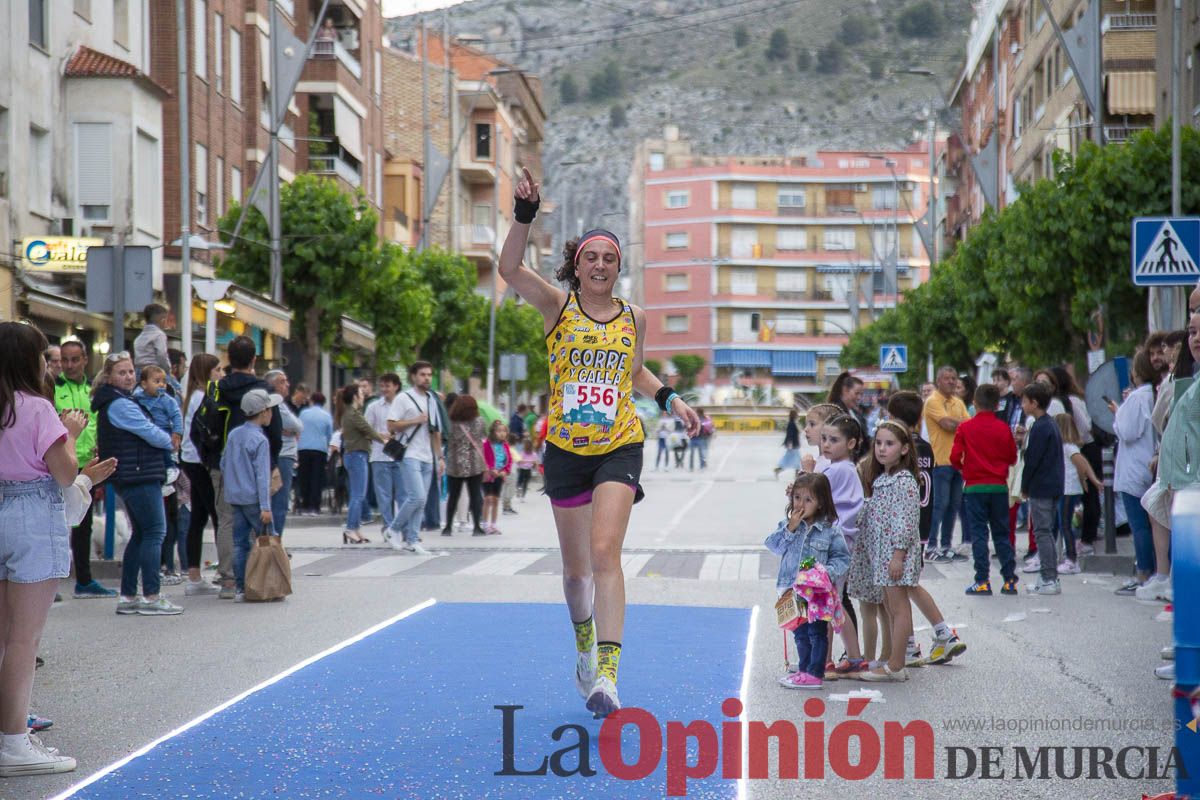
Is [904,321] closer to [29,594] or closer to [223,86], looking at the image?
[223,86]

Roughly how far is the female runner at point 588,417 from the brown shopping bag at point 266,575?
5703mm

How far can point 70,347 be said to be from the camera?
13688 millimetres

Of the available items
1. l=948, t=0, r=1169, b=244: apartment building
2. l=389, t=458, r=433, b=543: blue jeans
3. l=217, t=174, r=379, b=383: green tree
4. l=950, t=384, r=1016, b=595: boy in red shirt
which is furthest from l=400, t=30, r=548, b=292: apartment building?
l=950, t=384, r=1016, b=595: boy in red shirt

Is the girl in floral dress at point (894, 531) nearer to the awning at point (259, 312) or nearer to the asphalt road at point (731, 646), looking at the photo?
the asphalt road at point (731, 646)

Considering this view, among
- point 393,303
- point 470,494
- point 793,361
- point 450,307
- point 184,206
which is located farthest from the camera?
point 793,361

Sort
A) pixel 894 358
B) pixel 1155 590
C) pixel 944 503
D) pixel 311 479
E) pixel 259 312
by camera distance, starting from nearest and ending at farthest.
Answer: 1. pixel 1155 590
2. pixel 944 503
3. pixel 311 479
4. pixel 259 312
5. pixel 894 358

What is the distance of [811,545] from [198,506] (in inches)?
269

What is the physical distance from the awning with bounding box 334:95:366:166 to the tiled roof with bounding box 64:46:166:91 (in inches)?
713

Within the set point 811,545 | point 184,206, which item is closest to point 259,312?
point 184,206

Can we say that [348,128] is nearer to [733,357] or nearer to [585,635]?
[585,635]

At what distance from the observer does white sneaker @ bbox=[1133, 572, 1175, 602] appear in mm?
13461

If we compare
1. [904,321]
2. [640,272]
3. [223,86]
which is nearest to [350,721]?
[223,86]

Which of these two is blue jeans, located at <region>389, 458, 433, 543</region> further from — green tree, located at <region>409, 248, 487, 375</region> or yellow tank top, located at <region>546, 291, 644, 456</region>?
green tree, located at <region>409, 248, 487, 375</region>

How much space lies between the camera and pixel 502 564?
17281mm
